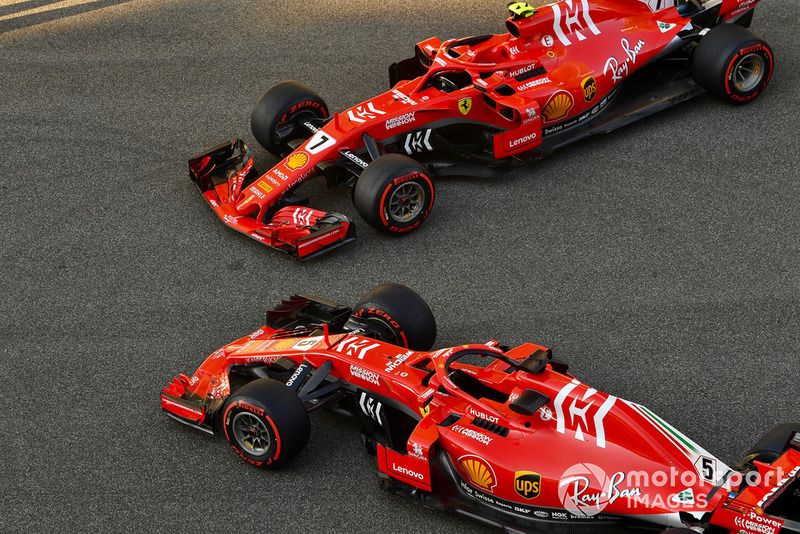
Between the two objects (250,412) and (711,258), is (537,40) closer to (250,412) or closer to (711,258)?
(711,258)

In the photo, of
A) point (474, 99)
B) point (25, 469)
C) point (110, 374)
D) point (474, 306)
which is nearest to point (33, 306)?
point (110, 374)

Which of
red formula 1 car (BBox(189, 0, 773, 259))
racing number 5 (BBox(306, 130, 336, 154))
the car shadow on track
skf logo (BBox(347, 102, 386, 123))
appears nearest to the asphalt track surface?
red formula 1 car (BBox(189, 0, 773, 259))

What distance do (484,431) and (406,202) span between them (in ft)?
8.59

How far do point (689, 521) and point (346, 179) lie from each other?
13.2 feet

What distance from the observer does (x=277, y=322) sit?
5.92 m

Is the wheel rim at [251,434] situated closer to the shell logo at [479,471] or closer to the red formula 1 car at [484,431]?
the red formula 1 car at [484,431]

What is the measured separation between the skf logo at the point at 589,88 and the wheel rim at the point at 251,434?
4.07 metres

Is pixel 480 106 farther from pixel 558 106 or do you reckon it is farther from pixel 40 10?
pixel 40 10

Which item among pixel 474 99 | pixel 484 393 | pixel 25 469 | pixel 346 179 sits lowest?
pixel 25 469

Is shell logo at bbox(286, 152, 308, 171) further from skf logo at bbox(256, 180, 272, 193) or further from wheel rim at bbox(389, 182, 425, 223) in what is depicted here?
wheel rim at bbox(389, 182, 425, 223)

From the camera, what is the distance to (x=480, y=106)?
24.0ft

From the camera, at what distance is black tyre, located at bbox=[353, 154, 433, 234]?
21.7 feet

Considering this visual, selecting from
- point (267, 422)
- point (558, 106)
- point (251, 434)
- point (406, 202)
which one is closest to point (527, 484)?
point (267, 422)

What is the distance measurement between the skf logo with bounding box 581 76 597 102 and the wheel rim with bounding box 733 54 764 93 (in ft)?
4.19
